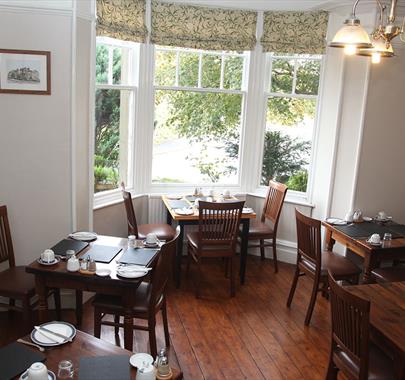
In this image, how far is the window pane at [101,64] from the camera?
4402 millimetres

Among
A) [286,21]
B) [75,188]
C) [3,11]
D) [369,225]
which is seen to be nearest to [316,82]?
[286,21]

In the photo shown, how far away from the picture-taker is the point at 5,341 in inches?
134

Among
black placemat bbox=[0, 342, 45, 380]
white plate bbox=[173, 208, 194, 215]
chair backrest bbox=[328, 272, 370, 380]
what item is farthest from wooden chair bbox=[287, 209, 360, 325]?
black placemat bbox=[0, 342, 45, 380]

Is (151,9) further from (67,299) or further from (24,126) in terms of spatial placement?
(67,299)

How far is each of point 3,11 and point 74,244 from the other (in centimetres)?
185

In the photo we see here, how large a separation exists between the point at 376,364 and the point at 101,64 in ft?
11.7

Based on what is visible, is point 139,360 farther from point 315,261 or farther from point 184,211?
point 184,211

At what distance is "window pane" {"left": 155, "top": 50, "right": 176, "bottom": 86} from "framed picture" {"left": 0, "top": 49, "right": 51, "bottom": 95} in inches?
66.6

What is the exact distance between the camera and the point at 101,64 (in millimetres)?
4449

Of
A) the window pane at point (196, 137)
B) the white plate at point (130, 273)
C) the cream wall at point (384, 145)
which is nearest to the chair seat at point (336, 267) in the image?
the cream wall at point (384, 145)

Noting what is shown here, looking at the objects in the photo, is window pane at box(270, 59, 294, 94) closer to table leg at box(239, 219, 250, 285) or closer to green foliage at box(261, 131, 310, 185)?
green foliage at box(261, 131, 310, 185)

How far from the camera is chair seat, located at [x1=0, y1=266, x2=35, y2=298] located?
328cm

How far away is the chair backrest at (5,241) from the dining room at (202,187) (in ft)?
0.07

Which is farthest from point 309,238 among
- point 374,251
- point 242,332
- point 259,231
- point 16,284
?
point 16,284
